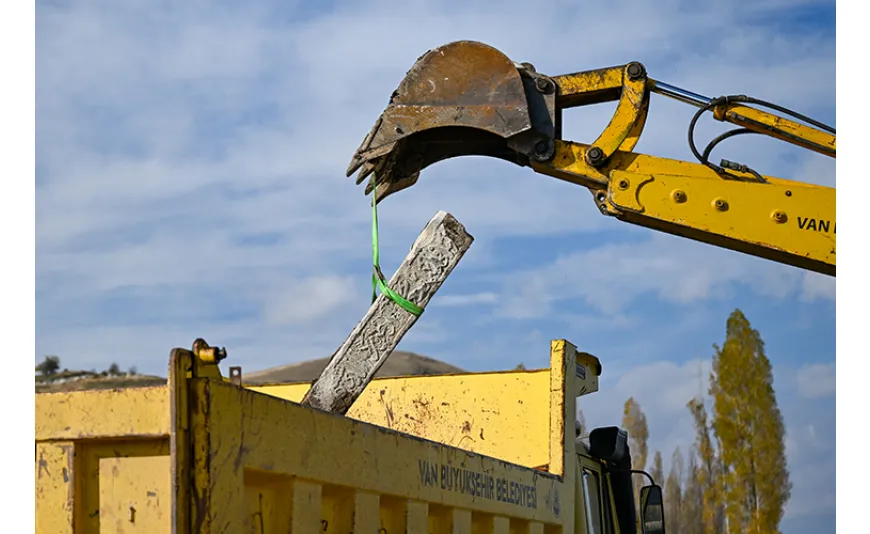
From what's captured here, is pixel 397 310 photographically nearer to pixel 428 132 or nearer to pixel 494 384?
pixel 428 132

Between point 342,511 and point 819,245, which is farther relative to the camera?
point 819,245

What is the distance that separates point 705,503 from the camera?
87.1 ft

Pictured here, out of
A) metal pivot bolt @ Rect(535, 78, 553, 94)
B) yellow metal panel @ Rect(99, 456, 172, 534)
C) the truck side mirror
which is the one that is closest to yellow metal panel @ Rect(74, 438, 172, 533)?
yellow metal panel @ Rect(99, 456, 172, 534)

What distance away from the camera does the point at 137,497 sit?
266cm

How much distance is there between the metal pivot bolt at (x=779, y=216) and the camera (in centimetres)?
358

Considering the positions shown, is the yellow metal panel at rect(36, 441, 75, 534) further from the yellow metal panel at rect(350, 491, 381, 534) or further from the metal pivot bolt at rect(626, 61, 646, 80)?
the metal pivot bolt at rect(626, 61, 646, 80)

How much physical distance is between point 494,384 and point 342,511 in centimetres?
207

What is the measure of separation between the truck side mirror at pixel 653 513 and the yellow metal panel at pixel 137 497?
106 inches

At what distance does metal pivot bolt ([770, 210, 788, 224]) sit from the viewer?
358 centimetres

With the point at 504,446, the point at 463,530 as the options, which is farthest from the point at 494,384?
the point at 463,530

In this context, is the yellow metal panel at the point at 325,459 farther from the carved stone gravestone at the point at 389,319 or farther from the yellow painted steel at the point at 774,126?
the yellow painted steel at the point at 774,126

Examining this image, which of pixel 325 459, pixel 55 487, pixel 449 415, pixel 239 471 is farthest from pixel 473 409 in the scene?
pixel 55 487

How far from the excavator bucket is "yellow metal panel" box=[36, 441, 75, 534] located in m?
1.58

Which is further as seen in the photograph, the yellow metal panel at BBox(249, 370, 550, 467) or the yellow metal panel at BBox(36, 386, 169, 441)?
the yellow metal panel at BBox(249, 370, 550, 467)
